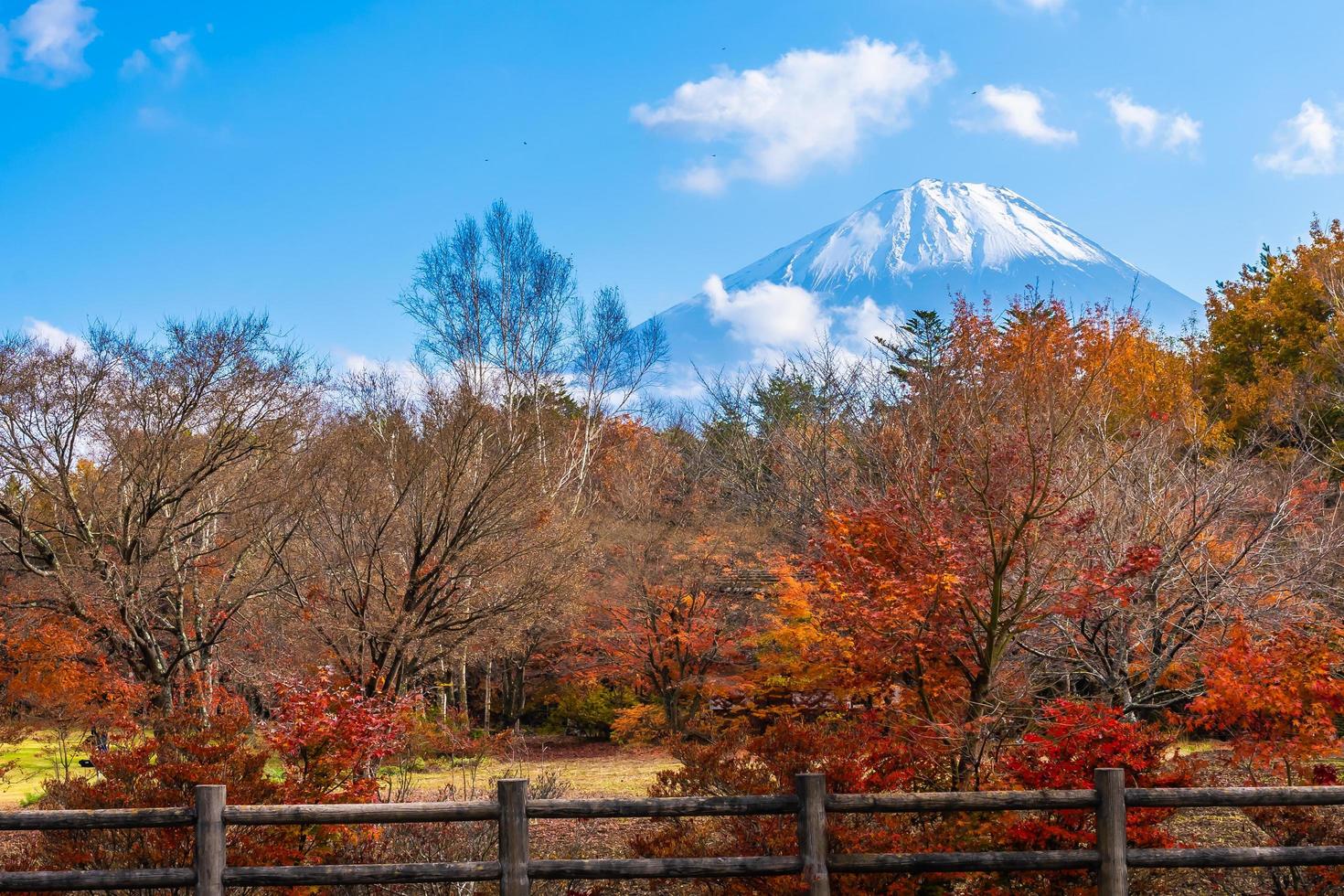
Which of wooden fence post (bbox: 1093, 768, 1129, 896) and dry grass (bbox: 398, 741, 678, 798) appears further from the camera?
dry grass (bbox: 398, 741, 678, 798)

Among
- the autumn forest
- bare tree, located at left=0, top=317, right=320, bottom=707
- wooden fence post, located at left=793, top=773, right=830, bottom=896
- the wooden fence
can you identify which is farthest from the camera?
bare tree, located at left=0, top=317, right=320, bottom=707

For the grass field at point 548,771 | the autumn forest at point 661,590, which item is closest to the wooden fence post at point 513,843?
the autumn forest at point 661,590

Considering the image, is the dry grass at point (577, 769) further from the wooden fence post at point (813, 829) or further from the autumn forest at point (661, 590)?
the wooden fence post at point (813, 829)

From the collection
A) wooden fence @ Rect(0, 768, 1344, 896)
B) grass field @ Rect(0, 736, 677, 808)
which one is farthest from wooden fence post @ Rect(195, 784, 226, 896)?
grass field @ Rect(0, 736, 677, 808)

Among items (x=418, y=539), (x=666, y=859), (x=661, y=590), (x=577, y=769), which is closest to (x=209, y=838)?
(x=666, y=859)

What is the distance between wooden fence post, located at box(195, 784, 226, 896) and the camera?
594cm

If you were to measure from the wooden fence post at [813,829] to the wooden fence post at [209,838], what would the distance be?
3.35 m

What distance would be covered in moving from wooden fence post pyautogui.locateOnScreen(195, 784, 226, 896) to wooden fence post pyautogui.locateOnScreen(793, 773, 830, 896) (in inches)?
132

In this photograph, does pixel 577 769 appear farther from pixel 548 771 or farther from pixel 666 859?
pixel 666 859

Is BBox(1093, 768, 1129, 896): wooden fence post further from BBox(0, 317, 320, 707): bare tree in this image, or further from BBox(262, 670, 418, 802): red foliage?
BBox(0, 317, 320, 707): bare tree

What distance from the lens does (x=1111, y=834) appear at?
6094 millimetres

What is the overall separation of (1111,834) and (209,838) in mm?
5258

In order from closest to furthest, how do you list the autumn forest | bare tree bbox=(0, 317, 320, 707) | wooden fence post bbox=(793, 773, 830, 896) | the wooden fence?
the wooden fence → wooden fence post bbox=(793, 773, 830, 896) → the autumn forest → bare tree bbox=(0, 317, 320, 707)

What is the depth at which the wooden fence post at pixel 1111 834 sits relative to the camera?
6.05 m
